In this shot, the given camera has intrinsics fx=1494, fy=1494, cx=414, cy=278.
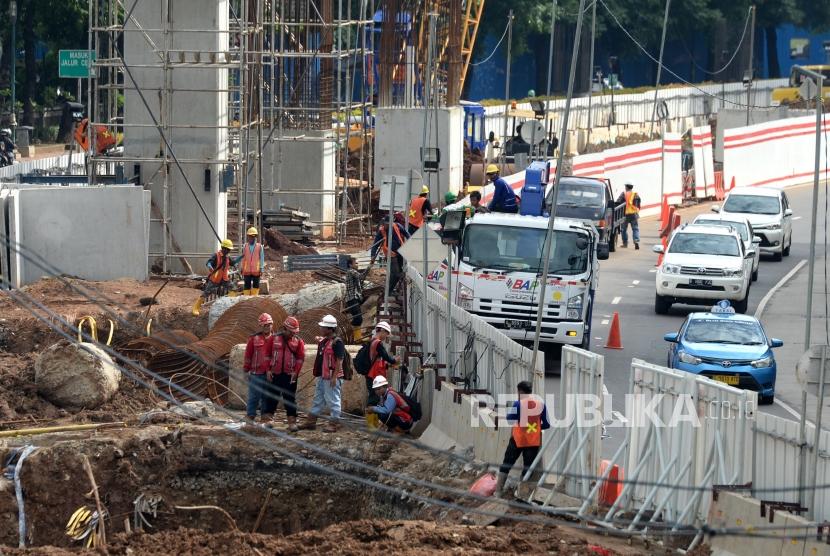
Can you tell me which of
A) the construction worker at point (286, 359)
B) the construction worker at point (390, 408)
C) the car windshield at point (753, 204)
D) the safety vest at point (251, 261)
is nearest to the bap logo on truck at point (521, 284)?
the construction worker at point (390, 408)

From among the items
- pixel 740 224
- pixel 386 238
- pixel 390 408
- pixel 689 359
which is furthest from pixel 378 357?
pixel 740 224

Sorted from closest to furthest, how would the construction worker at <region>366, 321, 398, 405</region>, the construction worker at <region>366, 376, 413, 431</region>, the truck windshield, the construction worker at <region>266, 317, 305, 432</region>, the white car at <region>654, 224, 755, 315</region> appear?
the construction worker at <region>366, 376, 413, 431</region> → the construction worker at <region>266, 317, 305, 432</region> → the construction worker at <region>366, 321, 398, 405</region> → the truck windshield → the white car at <region>654, 224, 755, 315</region>

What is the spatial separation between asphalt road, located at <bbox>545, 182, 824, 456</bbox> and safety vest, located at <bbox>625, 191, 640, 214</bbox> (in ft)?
3.65

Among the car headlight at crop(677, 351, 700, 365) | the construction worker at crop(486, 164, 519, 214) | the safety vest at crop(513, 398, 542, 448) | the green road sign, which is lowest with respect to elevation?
the car headlight at crop(677, 351, 700, 365)

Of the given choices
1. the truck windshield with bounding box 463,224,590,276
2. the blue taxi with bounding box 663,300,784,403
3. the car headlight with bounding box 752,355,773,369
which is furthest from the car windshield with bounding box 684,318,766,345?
the truck windshield with bounding box 463,224,590,276

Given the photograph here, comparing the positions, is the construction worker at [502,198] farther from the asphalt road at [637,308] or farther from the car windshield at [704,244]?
the car windshield at [704,244]

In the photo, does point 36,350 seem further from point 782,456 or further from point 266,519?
point 782,456

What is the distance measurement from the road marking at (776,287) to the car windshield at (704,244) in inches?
61.6

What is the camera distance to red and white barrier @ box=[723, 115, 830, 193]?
55688 mm

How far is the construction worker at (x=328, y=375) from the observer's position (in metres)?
19.7

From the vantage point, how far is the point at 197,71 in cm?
3073

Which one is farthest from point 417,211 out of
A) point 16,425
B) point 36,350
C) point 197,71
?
point 16,425

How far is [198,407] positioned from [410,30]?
2611 cm

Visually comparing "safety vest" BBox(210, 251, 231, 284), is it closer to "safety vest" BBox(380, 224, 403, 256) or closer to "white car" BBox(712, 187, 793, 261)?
"safety vest" BBox(380, 224, 403, 256)
